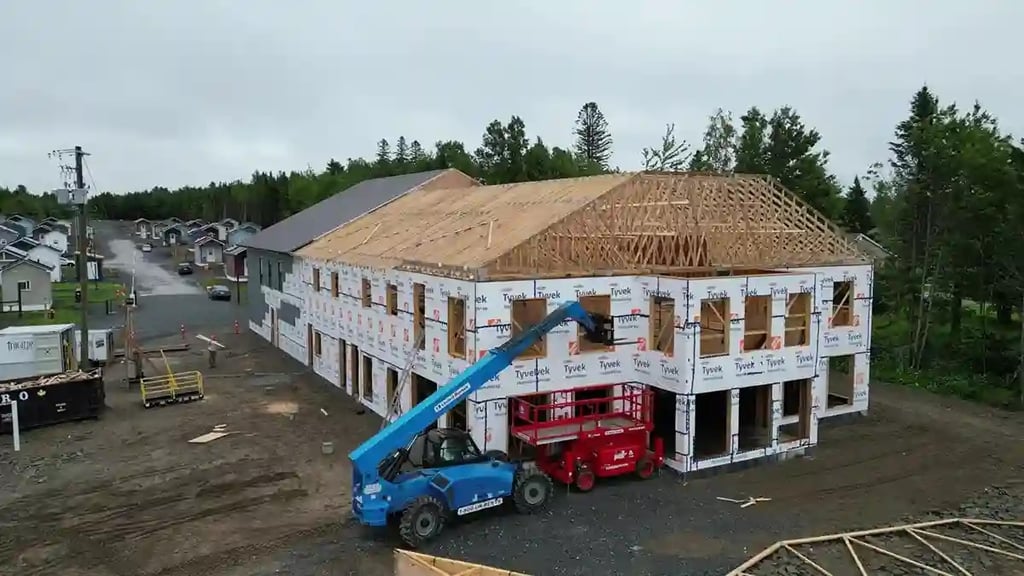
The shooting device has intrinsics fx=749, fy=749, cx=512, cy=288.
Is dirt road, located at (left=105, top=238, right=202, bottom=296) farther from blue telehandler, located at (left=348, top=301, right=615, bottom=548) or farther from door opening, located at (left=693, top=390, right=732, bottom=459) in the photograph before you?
blue telehandler, located at (left=348, top=301, right=615, bottom=548)

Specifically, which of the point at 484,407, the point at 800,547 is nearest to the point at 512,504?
the point at 484,407

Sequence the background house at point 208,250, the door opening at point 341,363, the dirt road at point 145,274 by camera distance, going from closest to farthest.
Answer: the door opening at point 341,363 < the dirt road at point 145,274 < the background house at point 208,250

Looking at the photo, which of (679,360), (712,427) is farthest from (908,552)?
(712,427)

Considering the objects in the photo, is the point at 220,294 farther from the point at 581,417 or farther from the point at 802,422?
the point at 802,422

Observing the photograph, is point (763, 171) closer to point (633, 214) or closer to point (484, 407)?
point (633, 214)

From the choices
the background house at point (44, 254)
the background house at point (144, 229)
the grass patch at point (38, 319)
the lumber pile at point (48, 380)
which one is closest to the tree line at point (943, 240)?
the lumber pile at point (48, 380)

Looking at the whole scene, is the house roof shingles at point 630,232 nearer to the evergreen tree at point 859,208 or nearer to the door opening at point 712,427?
the door opening at point 712,427
